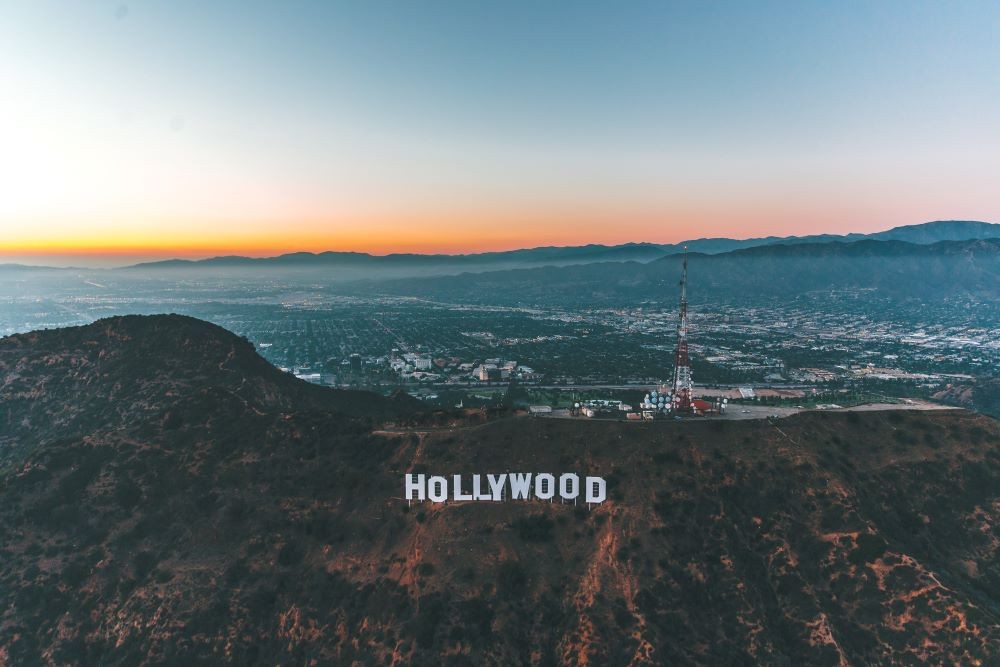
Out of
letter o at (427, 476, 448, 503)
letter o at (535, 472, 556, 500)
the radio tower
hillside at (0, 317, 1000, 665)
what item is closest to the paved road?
the radio tower

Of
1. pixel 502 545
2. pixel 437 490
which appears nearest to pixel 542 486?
pixel 502 545

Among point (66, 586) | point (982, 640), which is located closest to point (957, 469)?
point (982, 640)

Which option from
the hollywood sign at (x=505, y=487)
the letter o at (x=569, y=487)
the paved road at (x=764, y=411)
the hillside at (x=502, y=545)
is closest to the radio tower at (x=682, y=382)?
the paved road at (x=764, y=411)

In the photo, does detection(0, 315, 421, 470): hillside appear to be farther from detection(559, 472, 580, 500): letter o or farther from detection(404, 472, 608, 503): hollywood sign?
detection(559, 472, 580, 500): letter o

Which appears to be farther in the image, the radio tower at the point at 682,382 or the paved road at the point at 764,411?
the radio tower at the point at 682,382

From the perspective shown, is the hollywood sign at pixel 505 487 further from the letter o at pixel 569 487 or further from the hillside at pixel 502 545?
the hillside at pixel 502 545

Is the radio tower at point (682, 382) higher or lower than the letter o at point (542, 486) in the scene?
higher
